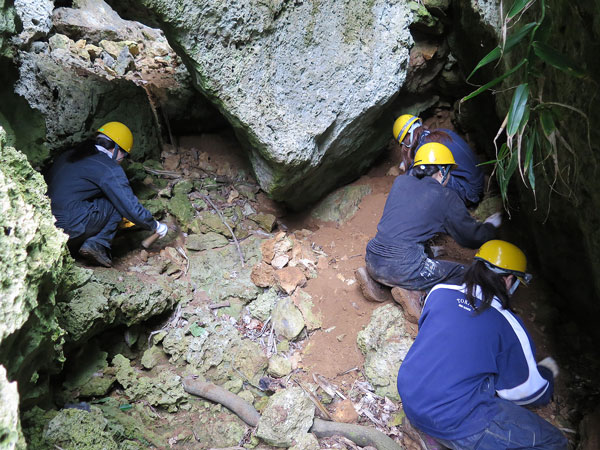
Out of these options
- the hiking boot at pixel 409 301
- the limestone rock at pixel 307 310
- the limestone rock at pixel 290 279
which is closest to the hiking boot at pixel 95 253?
the limestone rock at pixel 290 279

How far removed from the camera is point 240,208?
492 cm

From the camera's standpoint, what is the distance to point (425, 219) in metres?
3.52

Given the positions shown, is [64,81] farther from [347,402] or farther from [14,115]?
[347,402]

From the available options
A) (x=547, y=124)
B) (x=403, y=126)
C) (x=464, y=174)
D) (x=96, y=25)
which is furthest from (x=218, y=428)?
(x=96, y=25)

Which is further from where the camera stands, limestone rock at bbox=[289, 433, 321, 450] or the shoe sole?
the shoe sole

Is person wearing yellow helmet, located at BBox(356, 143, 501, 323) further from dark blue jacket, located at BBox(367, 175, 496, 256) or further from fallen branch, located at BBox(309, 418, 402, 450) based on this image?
fallen branch, located at BBox(309, 418, 402, 450)

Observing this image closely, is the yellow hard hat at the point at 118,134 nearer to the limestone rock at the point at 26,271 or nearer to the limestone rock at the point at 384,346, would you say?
the limestone rock at the point at 26,271

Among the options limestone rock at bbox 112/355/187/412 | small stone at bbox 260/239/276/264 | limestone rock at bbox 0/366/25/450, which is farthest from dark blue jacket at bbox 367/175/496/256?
limestone rock at bbox 0/366/25/450

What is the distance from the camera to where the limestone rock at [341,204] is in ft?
16.5

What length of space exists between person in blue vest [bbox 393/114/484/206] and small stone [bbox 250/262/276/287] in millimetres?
1681

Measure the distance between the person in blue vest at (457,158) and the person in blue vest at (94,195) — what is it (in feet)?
8.87

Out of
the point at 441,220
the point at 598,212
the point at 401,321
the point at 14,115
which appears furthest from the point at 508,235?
the point at 14,115

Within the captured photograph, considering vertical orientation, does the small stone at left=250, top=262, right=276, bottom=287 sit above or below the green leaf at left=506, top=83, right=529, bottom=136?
below

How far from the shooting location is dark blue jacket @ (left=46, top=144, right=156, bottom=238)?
3.68 meters
